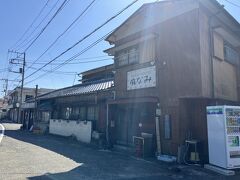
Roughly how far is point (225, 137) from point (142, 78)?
210 inches

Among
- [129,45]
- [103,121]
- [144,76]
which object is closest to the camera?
[144,76]

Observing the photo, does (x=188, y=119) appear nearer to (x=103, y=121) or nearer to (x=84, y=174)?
(x=84, y=174)

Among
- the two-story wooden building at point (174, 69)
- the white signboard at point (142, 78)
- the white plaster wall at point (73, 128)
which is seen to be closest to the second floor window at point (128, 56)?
the two-story wooden building at point (174, 69)

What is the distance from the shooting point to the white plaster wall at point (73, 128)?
1739cm

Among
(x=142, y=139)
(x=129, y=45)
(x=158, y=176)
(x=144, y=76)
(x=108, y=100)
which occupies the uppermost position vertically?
(x=129, y=45)

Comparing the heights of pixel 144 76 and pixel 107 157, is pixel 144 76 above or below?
above

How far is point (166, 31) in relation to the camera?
1214cm

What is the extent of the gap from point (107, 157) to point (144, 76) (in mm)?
4319

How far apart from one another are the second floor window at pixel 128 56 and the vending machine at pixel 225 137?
549cm

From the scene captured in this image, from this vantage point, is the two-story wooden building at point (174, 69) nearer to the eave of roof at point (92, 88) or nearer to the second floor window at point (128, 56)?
the second floor window at point (128, 56)

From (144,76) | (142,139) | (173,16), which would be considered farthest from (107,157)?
(173,16)

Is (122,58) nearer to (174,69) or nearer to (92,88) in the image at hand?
(174,69)

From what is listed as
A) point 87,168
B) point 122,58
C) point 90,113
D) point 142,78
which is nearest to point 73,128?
point 90,113

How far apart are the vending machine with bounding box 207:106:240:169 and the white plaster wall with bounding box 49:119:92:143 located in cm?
930
